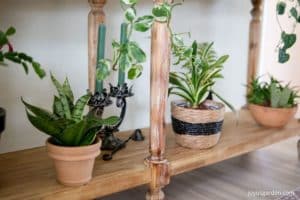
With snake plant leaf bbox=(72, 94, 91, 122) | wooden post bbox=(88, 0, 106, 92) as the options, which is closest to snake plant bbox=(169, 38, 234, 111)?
wooden post bbox=(88, 0, 106, 92)

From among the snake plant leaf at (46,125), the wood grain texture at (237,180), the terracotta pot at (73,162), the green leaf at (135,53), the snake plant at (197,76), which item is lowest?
the wood grain texture at (237,180)

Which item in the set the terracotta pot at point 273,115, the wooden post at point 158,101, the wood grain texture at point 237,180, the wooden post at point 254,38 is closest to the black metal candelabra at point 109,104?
the wooden post at point 158,101

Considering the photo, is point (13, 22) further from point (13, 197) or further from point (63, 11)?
point (13, 197)

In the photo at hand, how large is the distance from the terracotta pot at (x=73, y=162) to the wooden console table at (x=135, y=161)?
0.07 feet

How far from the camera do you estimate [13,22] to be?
1.21 m

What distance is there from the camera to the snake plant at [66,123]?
0.87m

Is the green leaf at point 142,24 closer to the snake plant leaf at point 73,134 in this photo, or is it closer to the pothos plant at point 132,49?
the pothos plant at point 132,49

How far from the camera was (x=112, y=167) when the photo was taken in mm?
1034

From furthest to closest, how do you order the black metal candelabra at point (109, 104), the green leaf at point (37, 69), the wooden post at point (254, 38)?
the wooden post at point (254, 38)
the black metal candelabra at point (109, 104)
the green leaf at point (37, 69)

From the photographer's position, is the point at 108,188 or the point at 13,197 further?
the point at 108,188

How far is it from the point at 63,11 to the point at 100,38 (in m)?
0.30

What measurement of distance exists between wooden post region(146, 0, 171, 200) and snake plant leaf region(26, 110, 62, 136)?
0.28 metres

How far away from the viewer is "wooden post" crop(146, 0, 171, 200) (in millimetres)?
994

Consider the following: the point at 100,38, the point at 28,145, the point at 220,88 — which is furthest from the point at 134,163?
the point at 220,88
